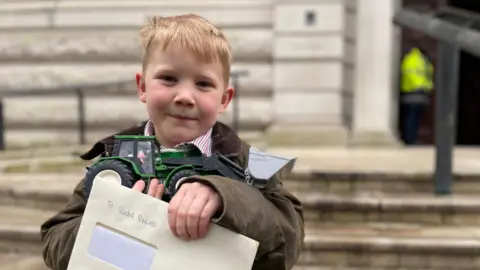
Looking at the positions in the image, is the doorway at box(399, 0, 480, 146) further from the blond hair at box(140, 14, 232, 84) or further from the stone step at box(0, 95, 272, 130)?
the blond hair at box(140, 14, 232, 84)

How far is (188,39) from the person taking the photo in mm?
1063

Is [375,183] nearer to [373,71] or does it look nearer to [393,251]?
[393,251]

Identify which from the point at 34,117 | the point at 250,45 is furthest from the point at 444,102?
the point at 34,117

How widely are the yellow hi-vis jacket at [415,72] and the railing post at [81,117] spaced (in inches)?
174

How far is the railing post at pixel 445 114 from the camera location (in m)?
3.60

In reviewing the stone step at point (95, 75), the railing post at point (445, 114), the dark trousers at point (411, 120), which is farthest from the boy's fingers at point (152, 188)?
the dark trousers at point (411, 120)

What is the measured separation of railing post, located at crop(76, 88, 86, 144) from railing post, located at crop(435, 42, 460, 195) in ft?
15.8

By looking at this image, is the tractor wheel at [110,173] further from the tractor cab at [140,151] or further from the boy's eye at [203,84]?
the boy's eye at [203,84]

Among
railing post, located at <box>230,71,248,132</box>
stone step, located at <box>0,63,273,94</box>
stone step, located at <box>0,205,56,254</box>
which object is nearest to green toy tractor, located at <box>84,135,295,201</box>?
stone step, located at <box>0,205,56,254</box>

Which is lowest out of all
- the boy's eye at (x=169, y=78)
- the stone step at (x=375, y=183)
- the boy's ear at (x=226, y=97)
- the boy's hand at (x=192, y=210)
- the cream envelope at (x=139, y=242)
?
the stone step at (x=375, y=183)

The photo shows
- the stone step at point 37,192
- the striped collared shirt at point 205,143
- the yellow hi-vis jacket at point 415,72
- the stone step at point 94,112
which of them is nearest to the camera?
the striped collared shirt at point 205,143

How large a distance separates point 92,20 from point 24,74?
4.05 ft

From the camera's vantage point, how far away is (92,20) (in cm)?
784

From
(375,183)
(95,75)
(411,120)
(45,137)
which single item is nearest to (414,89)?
(411,120)
